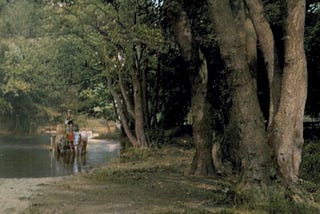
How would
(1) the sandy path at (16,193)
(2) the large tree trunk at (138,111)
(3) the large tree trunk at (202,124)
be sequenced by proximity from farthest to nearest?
(2) the large tree trunk at (138,111) < (3) the large tree trunk at (202,124) < (1) the sandy path at (16,193)

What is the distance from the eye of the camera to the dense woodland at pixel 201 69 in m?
9.92

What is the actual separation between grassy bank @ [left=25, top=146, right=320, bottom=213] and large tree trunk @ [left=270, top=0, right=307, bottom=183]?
581 mm

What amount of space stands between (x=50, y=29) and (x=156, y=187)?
48.4ft

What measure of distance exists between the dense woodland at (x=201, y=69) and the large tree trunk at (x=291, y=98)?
19mm

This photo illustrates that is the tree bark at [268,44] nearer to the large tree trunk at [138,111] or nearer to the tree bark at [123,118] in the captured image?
the large tree trunk at [138,111]

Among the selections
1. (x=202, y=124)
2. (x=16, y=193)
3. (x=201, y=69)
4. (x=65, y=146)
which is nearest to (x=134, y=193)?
(x=16, y=193)

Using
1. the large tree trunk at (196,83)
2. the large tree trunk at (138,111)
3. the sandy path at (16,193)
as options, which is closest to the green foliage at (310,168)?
the large tree trunk at (196,83)

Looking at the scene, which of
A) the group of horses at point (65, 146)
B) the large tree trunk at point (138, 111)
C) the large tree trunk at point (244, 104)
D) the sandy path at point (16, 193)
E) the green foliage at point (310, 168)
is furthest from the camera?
the group of horses at point (65, 146)

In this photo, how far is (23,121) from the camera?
5950 cm

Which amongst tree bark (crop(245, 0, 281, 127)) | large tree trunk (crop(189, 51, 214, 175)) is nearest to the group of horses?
large tree trunk (crop(189, 51, 214, 175))

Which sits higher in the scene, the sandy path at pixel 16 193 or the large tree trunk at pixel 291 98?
the large tree trunk at pixel 291 98

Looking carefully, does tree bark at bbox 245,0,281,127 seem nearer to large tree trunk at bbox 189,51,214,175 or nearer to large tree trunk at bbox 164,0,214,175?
large tree trunk at bbox 164,0,214,175

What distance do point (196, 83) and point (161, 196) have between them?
3796 millimetres

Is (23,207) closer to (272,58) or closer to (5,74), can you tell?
(272,58)
